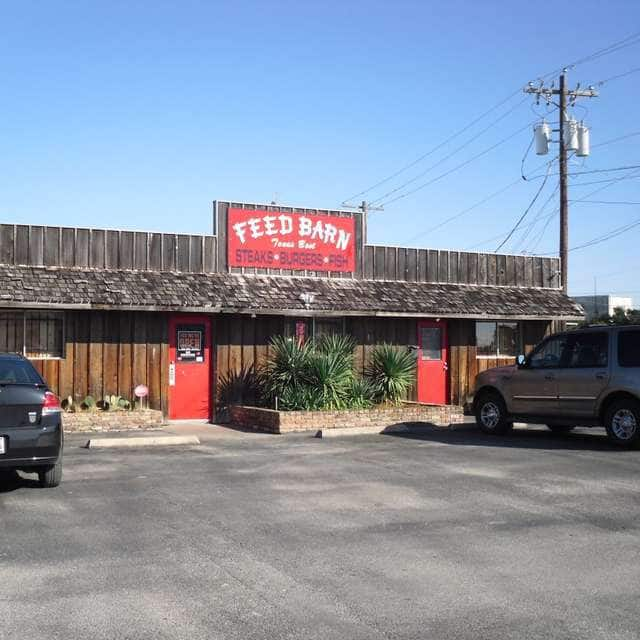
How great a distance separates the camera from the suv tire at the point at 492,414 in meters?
16.7

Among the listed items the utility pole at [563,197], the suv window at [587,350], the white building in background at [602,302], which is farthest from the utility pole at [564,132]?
the white building in background at [602,302]

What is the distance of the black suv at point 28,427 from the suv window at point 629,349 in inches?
365

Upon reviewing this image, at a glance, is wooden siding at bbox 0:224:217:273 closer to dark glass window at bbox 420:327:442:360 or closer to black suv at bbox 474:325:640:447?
dark glass window at bbox 420:327:442:360

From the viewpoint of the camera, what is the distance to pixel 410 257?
70.5ft

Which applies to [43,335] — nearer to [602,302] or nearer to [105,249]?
[105,249]

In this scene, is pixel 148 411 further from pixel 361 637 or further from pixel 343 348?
pixel 361 637

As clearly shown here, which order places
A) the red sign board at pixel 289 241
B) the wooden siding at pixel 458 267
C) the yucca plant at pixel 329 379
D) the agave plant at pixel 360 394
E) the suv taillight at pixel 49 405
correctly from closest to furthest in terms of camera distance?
the suv taillight at pixel 49 405 → the yucca plant at pixel 329 379 → the agave plant at pixel 360 394 → the red sign board at pixel 289 241 → the wooden siding at pixel 458 267

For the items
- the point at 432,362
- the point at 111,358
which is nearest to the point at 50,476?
the point at 111,358

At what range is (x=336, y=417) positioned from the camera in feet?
55.7

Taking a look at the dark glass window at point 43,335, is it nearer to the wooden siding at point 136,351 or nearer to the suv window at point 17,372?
the wooden siding at point 136,351

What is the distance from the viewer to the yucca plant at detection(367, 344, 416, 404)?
62.4ft

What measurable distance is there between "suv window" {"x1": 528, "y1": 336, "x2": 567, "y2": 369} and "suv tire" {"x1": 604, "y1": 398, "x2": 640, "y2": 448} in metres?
1.44

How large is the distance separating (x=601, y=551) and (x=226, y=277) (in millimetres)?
12545

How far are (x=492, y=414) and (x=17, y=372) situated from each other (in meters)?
9.68
